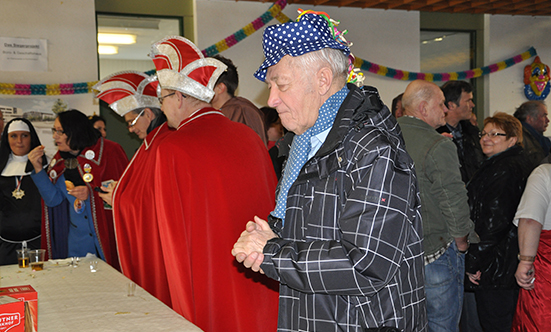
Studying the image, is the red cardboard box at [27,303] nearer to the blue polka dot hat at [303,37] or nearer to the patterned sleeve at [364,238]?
the patterned sleeve at [364,238]

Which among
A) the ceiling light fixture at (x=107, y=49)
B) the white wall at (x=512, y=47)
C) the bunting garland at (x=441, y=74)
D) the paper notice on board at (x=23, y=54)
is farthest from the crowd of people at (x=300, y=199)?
the white wall at (x=512, y=47)

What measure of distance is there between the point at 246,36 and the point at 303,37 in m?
5.50

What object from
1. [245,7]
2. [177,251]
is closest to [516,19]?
[245,7]

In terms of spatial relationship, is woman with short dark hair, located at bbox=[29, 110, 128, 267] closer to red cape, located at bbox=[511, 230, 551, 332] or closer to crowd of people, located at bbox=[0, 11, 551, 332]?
crowd of people, located at bbox=[0, 11, 551, 332]

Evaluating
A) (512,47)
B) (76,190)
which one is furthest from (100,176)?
(512,47)

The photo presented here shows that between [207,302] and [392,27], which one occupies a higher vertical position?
[392,27]

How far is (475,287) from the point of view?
325 centimetres

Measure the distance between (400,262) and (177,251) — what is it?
120 centimetres

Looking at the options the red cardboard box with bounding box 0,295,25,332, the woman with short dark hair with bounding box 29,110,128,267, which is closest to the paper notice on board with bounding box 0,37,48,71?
the woman with short dark hair with bounding box 29,110,128,267

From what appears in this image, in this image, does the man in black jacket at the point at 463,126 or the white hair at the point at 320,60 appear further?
the man in black jacket at the point at 463,126

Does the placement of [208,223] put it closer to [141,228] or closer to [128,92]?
[141,228]

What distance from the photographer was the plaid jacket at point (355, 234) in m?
1.24

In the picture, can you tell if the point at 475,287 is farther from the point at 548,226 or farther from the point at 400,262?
the point at 400,262

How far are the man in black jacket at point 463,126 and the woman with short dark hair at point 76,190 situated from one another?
8.96ft
